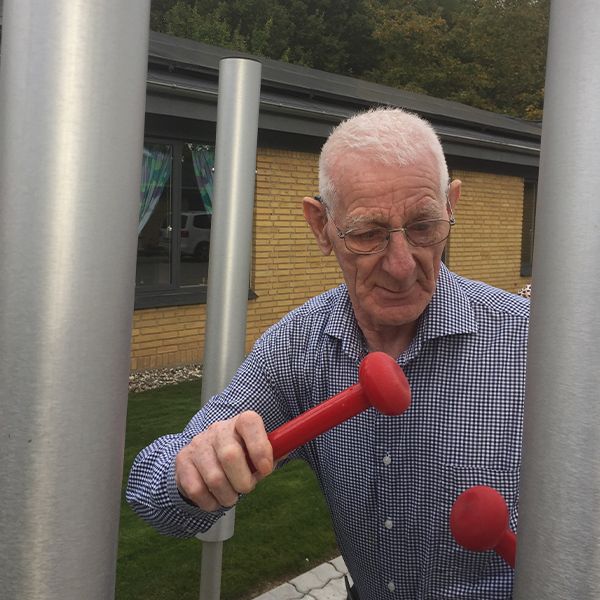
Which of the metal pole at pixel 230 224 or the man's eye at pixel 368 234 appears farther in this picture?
the metal pole at pixel 230 224

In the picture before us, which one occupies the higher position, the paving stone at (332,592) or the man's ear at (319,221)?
the man's ear at (319,221)

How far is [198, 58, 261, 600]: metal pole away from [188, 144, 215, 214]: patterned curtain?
6678mm

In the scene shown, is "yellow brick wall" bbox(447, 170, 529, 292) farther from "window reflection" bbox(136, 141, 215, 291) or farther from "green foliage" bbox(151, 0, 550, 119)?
"green foliage" bbox(151, 0, 550, 119)

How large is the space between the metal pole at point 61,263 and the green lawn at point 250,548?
11.2 feet

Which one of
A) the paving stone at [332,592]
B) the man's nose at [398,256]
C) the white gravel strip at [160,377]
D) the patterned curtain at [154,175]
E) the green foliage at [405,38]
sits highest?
the green foliage at [405,38]

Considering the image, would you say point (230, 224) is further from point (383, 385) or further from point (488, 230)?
point (488, 230)

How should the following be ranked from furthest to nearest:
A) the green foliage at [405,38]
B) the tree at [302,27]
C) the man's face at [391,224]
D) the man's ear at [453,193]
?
1. the tree at [302,27]
2. the green foliage at [405,38]
3. the man's ear at [453,193]
4. the man's face at [391,224]

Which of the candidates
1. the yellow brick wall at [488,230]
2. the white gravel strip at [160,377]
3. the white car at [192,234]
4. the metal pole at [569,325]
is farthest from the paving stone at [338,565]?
the yellow brick wall at [488,230]

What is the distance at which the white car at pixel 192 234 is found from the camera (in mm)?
8719

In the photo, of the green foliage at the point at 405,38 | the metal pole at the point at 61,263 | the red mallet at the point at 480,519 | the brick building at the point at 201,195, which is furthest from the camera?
the green foliage at the point at 405,38

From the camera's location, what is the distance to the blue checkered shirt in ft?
4.73

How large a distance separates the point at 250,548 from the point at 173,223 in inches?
209

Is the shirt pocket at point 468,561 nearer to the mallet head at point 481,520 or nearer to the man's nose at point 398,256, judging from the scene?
the man's nose at point 398,256

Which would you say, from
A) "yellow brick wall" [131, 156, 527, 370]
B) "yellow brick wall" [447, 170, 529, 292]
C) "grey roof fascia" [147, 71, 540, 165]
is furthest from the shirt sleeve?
"yellow brick wall" [447, 170, 529, 292]
